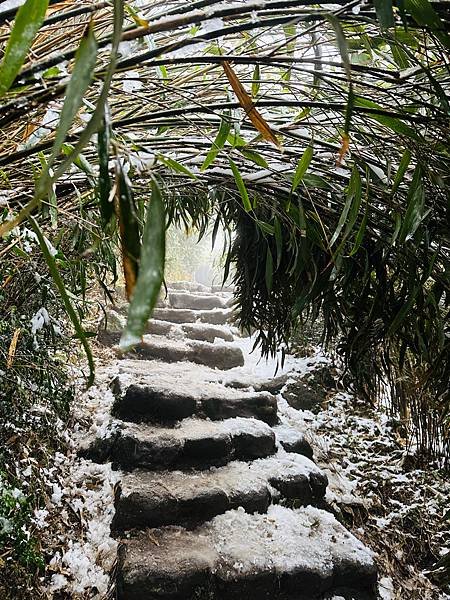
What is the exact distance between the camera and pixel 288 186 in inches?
33.4

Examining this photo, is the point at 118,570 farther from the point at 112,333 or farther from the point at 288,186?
the point at 112,333

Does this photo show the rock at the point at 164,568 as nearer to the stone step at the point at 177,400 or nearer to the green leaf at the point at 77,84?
the stone step at the point at 177,400

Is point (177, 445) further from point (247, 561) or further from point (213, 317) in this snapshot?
point (213, 317)

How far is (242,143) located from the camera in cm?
58

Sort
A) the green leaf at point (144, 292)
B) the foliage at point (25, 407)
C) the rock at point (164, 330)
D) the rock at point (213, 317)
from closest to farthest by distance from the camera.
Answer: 1. the green leaf at point (144, 292)
2. the foliage at point (25, 407)
3. the rock at point (164, 330)
4. the rock at point (213, 317)

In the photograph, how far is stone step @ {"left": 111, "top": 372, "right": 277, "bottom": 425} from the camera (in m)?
2.39

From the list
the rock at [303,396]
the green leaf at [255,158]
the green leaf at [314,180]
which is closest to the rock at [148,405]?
the rock at [303,396]

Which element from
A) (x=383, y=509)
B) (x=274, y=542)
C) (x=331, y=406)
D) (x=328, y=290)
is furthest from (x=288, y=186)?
(x=331, y=406)

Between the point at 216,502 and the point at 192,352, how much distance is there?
5.95 feet

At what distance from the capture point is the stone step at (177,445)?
210cm

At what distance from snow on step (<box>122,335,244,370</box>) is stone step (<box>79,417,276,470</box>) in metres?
1.12

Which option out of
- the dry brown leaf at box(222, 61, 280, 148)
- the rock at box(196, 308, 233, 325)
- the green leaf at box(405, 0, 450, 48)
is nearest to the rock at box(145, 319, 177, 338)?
the rock at box(196, 308, 233, 325)

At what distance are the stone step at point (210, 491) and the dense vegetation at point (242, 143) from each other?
0.58 meters

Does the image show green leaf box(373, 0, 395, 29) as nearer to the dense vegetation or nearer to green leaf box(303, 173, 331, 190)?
the dense vegetation
